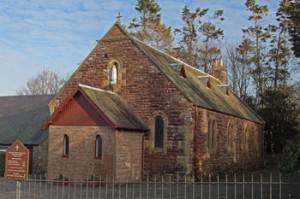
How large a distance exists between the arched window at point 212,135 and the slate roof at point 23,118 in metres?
12.4

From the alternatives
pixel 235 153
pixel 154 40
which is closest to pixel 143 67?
pixel 235 153

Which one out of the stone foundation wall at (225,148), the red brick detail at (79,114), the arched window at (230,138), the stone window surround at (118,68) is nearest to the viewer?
the red brick detail at (79,114)

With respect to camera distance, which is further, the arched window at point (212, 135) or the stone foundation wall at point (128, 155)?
the arched window at point (212, 135)

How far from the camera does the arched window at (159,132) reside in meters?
29.8

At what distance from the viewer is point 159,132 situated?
30.0 m

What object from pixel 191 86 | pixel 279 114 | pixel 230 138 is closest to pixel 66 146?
pixel 191 86

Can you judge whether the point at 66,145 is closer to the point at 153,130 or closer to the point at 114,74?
the point at 153,130

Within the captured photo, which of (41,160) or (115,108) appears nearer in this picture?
(115,108)

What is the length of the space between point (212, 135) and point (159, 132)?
4.99m

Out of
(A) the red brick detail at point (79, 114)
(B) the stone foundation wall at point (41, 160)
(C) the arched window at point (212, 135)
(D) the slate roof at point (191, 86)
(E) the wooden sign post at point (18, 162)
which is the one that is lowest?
(B) the stone foundation wall at point (41, 160)

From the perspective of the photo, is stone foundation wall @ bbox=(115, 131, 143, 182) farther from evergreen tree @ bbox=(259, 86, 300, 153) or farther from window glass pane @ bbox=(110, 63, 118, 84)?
evergreen tree @ bbox=(259, 86, 300, 153)

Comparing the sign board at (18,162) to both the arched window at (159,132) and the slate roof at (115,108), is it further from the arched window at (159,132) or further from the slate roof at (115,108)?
the arched window at (159,132)

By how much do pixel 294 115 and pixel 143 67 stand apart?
90.9ft

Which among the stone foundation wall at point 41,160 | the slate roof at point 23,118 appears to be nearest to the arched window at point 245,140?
the slate roof at point 23,118
